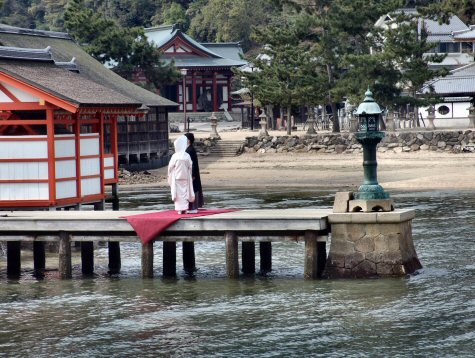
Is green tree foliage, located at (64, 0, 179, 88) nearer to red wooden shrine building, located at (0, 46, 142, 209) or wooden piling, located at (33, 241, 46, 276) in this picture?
red wooden shrine building, located at (0, 46, 142, 209)

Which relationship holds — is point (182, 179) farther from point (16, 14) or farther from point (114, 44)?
point (16, 14)

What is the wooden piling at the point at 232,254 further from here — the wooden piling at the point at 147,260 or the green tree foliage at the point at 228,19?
the green tree foliage at the point at 228,19

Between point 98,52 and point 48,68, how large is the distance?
34.1m

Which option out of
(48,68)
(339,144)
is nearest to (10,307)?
(48,68)

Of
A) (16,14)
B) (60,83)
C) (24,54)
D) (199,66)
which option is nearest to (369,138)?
(60,83)

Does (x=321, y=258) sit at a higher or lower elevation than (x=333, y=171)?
lower

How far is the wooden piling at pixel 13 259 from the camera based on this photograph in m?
22.2

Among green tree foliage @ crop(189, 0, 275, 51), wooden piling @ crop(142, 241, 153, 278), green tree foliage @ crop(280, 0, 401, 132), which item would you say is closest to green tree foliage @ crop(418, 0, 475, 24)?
green tree foliage @ crop(280, 0, 401, 132)

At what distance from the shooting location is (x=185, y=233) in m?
20.1

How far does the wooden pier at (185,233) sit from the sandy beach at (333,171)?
2064cm

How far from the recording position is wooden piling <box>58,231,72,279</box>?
2080 cm

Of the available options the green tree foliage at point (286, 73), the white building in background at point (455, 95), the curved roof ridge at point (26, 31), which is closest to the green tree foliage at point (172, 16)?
the white building in background at point (455, 95)

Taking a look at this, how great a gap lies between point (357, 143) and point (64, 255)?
34.5 meters

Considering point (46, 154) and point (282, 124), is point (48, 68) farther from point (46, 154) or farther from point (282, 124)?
point (282, 124)
